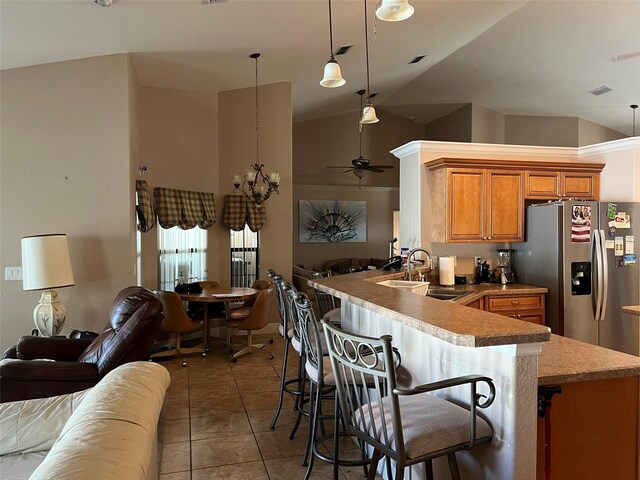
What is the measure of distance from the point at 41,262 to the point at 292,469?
2581 millimetres

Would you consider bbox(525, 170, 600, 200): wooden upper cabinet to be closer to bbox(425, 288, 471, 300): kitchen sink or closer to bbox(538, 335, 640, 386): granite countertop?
bbox(425, 288, 471, 300): kitchen sink

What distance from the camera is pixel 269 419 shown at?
3516 mm

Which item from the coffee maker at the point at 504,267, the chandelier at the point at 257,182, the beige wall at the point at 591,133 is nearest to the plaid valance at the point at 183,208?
the chandelier at the point at 257,182

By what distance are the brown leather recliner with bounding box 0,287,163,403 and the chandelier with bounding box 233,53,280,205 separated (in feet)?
9.36

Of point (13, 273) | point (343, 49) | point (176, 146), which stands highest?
point (343, 49)

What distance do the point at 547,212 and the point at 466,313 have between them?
3.13 meters

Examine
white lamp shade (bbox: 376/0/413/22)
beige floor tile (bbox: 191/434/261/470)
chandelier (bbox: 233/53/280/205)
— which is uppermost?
white lamp shade (bbox: 376/0/413/22)

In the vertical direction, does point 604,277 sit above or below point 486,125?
below

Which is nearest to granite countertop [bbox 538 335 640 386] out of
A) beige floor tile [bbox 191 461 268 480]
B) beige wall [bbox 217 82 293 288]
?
beige floor tile [bbox 191 461 268 480]

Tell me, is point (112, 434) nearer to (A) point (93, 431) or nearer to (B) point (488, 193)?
(A) point (93, 431)

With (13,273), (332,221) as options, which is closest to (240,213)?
(13,273)

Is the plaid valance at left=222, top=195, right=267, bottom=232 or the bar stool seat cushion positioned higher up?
the plaid valance at left=222, top=195, right=267, bottom=232

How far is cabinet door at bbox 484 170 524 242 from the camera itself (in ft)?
15.7

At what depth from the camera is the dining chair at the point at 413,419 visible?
1.54 m
